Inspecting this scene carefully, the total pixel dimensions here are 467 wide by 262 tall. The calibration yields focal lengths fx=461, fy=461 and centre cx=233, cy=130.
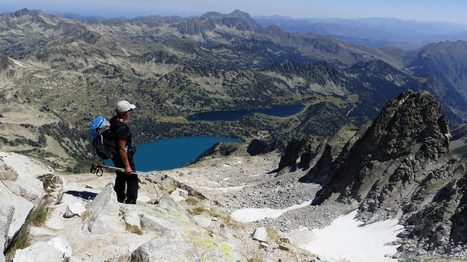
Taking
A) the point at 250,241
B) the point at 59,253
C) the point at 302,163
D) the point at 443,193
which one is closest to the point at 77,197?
the point at 59,253

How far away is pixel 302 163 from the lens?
9931cm

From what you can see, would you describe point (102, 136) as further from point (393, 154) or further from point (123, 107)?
point (393, 154)

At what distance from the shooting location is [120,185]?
21.4 metres

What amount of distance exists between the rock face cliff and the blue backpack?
32.7 m

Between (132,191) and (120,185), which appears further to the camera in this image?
(132,191)

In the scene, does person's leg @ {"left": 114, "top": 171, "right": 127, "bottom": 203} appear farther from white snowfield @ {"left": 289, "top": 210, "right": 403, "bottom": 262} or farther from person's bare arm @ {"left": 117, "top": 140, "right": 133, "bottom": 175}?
white snowfield @ {"left": 289, "top": 210, "right": 403, "bottom": 262}

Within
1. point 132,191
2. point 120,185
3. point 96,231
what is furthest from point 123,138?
point 96,231

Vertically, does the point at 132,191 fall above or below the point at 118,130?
below

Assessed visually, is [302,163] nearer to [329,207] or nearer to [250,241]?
[329,207]

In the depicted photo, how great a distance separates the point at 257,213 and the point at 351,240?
19.0 meters

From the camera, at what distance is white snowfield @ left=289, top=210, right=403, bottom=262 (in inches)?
1849

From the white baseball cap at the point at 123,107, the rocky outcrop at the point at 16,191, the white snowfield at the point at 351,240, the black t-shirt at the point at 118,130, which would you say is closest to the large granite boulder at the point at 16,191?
the rocky outcrop at the point at 16,191

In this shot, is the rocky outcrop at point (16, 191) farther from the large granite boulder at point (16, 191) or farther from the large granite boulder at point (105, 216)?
the large granite boulder at point (105, 216)

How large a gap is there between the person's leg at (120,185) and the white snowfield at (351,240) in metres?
29.1
